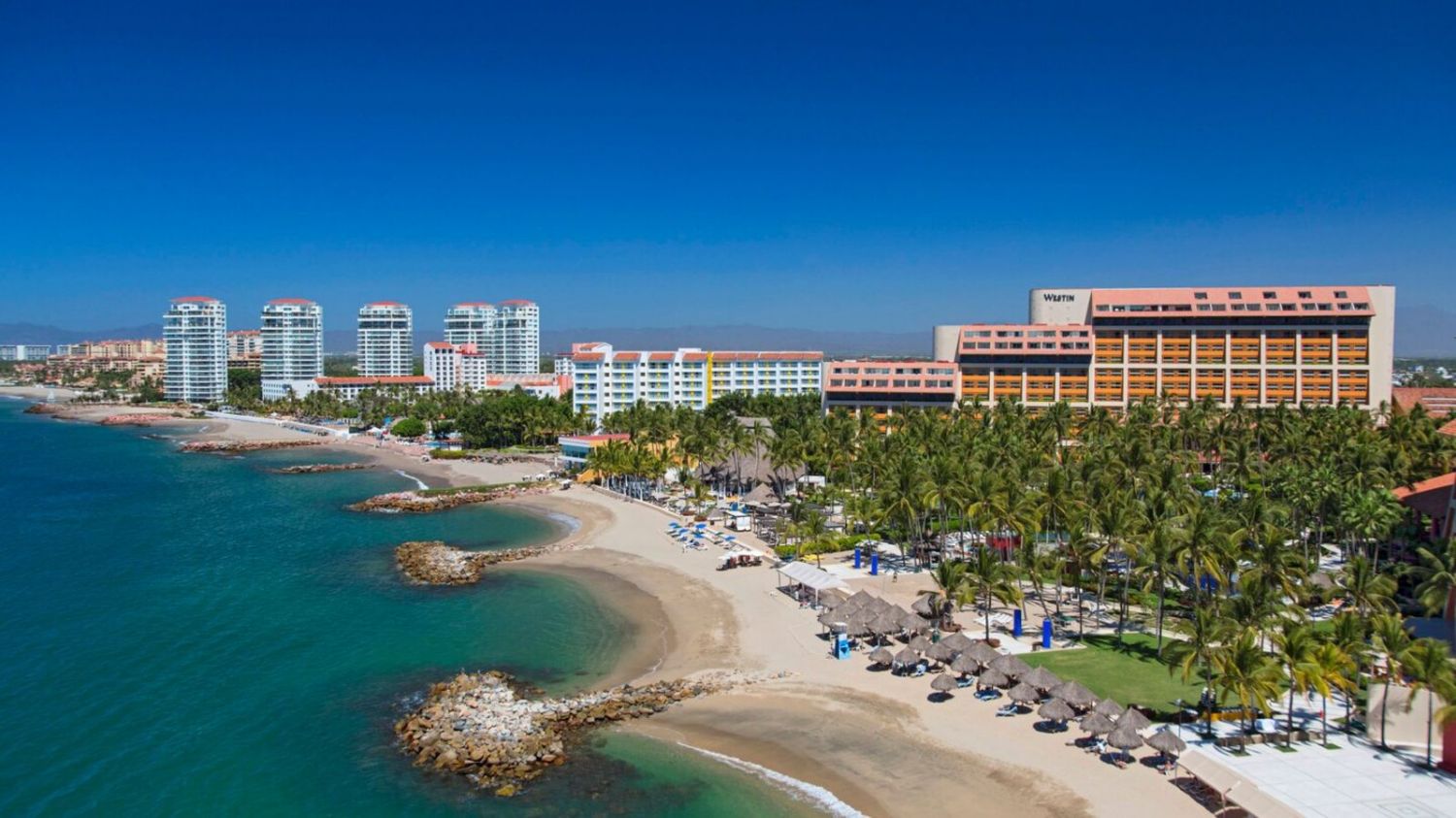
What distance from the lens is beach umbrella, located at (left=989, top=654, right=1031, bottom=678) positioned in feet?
Answer: 110

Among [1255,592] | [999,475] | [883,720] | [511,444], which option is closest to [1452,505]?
[1255,592]

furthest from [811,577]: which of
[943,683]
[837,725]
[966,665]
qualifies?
[837,725]

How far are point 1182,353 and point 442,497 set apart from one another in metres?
82.2

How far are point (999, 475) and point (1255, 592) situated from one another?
20.7m

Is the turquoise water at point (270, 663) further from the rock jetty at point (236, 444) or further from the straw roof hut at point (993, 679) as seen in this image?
the rock jetty at point (236, 444)

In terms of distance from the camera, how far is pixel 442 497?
293 ft

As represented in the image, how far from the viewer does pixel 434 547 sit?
6550 cm

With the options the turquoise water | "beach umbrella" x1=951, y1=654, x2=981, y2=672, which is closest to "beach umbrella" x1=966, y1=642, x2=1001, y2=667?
"beach umbrella" x1=951, y1=654, x2=981, y2=672

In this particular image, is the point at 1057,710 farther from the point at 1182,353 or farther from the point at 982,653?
the point at 1182,353

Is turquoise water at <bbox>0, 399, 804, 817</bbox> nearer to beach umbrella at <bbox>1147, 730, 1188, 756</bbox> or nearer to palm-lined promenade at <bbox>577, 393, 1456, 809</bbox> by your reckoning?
beach umbrella at <bbox>1147, 730, 1188, 756</bbox>

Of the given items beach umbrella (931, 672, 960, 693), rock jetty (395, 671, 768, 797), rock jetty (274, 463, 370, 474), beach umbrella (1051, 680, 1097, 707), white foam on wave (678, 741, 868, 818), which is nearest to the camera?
white foam on wave (678, 741, 868, 818)

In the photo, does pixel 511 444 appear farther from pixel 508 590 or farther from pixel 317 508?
pixel 508 590

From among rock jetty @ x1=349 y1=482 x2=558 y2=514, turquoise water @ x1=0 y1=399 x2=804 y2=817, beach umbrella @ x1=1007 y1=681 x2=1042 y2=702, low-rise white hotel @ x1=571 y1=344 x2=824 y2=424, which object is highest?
low-rise white hotel @ x1=571 y1=344 x2=824 y2=424

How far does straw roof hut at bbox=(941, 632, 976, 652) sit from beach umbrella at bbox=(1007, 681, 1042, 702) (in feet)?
13.0
